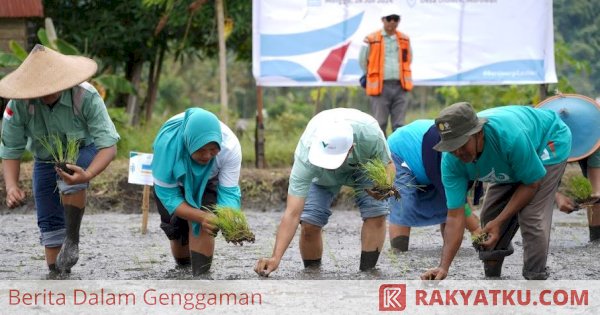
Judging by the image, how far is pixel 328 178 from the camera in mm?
7926

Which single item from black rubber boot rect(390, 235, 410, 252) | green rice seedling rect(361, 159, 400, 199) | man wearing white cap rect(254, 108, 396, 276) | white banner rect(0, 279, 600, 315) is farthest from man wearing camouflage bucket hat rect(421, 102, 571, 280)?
black rubber boot rect(390, 235, 410, 252)

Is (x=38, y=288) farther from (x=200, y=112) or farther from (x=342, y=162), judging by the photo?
(x=342, y=162)

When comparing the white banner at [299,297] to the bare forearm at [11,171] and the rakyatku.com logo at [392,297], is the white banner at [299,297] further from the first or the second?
the bare forearm at [11,171]

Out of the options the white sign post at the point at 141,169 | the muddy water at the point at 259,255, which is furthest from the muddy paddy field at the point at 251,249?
the white sign post at the point at 141,169

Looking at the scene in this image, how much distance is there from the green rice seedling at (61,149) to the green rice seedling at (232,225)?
1106mm

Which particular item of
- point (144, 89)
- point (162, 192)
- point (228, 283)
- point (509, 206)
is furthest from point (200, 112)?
point (144, 89)

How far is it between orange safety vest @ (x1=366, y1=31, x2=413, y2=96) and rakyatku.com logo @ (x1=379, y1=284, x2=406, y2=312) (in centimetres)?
537

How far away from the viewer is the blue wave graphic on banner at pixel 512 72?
43.4 feet

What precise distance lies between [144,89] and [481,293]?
1259 cm

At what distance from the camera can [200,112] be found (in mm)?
7312

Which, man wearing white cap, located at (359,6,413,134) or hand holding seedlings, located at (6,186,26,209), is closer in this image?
hand holding seedlings, located at (6,186,26,209)

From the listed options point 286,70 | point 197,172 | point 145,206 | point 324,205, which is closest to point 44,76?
point 197,172

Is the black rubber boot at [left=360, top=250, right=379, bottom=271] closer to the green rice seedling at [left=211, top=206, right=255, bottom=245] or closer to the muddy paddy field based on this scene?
the muddy paddy field

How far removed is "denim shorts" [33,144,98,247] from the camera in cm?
796
